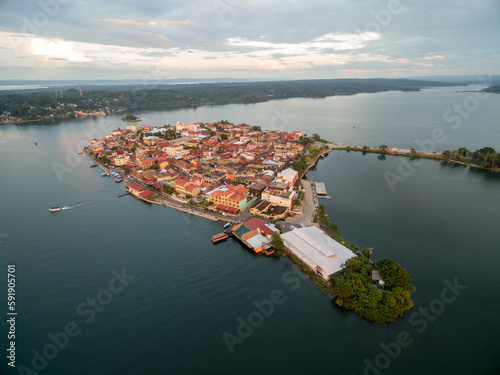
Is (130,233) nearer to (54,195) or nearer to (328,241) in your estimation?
(54,195)

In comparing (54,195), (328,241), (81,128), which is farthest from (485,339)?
(81,128)

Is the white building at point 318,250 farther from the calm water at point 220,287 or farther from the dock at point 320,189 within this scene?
the dock at point 320,189

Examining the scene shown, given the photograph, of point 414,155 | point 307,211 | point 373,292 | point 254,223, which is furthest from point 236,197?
point 414,155

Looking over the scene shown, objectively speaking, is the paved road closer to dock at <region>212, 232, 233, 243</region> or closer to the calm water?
the calm water

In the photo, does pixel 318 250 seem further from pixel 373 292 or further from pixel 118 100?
pixel 118 100

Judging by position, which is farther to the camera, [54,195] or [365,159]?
[365,159]

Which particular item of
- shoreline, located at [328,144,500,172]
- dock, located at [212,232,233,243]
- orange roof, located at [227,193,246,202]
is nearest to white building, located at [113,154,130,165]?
orange roof, located at [227,193,246,202]
